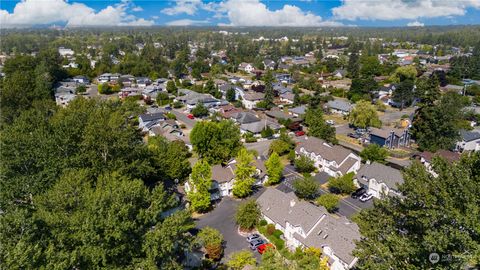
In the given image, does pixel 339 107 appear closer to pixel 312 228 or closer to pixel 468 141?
pixel 468 141

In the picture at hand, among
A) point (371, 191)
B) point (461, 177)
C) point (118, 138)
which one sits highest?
point (461, 177)

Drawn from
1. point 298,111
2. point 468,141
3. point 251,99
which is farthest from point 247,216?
point 251,99

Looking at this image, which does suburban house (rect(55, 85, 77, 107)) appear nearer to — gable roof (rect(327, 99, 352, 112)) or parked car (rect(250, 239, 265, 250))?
gable roof (rect(327, 99, 352, 112))

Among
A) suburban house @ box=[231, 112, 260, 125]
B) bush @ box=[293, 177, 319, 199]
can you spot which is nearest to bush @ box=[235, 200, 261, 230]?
bush @ box=[293, 177, 319, 199]

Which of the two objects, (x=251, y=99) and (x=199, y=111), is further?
(x=251, y=99)

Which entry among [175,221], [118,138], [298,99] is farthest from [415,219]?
[298,99]

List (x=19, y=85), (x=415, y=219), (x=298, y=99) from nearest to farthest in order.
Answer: (x=415, y=219) → (x=19, y=85) → (x=298, y=99)

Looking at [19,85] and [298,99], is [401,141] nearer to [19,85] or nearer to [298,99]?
[298,99]
